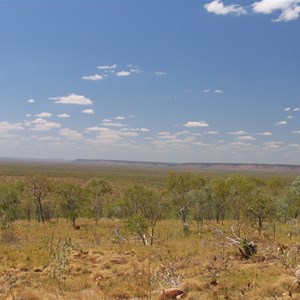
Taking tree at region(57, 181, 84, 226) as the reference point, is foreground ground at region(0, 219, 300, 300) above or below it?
above

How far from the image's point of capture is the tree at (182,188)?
50.2 m

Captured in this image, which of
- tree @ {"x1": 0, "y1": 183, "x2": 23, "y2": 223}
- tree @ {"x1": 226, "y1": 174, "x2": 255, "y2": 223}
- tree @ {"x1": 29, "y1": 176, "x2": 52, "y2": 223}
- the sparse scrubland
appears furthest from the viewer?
tree @ {"x1": 29, "y1": 176, "x2": 52, "y2": 223}

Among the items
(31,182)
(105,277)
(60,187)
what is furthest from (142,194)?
(105,277)

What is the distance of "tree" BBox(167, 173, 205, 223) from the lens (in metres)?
50.2

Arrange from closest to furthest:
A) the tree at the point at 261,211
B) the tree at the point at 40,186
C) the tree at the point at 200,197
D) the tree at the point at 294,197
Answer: the tree at the point at 261,211
the tree at the point at 294,197
the tree at the point at 200,197
the tree at the point at 40,186

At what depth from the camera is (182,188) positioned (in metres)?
51.9

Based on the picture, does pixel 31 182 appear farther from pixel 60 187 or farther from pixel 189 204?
pixel 189 204

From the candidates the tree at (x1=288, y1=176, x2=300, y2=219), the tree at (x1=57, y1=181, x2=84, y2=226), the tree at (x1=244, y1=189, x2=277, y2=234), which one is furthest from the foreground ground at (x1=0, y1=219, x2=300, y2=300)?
the tree at (x1=57, y1=181, x2=84, y2=226)

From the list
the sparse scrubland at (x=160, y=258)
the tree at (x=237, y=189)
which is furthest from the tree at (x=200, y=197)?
the tree at (x=237, y=189)

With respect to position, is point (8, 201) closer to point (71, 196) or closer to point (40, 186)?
point (40, 186)

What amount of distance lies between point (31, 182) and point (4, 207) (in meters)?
6.88

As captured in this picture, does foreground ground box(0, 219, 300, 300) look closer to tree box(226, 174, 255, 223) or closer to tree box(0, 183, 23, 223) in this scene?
tree box(0, 183, 23, 223)

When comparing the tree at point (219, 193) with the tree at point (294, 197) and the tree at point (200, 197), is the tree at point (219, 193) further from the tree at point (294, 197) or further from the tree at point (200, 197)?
the tree at point (294, 197)

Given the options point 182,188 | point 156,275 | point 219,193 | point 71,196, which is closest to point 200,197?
point 182,188
